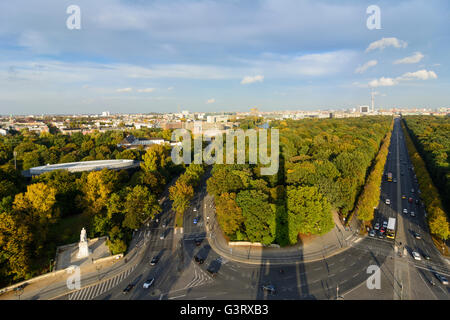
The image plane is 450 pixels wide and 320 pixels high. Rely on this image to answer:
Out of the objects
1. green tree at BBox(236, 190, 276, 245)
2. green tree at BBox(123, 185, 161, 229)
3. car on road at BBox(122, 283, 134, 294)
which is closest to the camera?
car on road at BBox(122, 283, 134, 294)

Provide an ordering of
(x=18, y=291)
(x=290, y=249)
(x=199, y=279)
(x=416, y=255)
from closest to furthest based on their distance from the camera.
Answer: (x=18, y=291) < (x=199, y=279) < (x=416, y=255) < (x=290, y=249)

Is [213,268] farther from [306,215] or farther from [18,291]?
[18,291]

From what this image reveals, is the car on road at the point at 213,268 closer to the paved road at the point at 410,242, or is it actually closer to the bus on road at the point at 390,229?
the paved road at the point at 410,242

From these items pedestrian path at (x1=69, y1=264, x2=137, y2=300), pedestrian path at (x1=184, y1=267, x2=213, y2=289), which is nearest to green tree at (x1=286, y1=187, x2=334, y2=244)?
pedestrian path at (x1=184, y1=267, x2=213, y2=289)

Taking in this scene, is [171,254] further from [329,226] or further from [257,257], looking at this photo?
[329,226]

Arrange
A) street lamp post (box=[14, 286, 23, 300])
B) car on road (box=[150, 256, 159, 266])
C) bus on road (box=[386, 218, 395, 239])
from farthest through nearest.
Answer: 1. bus on road (box=[386, 218, 395, 239])
2. car on road (box=[150, 256, 159, 266])
3. street lamp post (box=[14, 286, 23, 300])

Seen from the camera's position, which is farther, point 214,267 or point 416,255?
point 416,255

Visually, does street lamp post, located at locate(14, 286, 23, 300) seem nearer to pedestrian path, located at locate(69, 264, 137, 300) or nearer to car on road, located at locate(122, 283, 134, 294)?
pedestrian path, located at locate(69, 264, 137, 300)

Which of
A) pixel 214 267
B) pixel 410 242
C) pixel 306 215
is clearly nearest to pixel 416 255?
pixel 410 242
